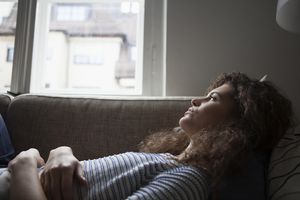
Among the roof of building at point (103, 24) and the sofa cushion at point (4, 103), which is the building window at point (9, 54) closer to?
the roof of building at point (103, 24)

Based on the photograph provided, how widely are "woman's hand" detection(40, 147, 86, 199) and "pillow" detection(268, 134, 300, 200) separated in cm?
59

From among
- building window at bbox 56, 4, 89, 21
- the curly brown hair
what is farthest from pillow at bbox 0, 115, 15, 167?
building window at bbox 56, 4, 89, 21

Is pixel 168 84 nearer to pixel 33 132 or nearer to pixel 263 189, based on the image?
pixel 33 132

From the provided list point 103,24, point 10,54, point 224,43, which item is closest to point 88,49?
point 103,24

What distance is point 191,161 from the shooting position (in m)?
1.03

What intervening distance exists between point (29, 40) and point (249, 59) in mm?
1243

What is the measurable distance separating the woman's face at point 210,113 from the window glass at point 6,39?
1358 millimetres

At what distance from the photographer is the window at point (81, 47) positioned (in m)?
1.94

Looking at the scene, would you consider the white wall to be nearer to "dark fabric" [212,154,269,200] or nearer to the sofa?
the sofa

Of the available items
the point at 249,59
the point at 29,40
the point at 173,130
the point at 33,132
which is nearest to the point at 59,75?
the point at 29,40

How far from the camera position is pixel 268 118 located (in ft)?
3.70

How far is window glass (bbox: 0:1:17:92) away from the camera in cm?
206

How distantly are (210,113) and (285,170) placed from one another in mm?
301

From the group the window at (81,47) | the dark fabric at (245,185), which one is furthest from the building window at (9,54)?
the dark fabric at (245,185)
